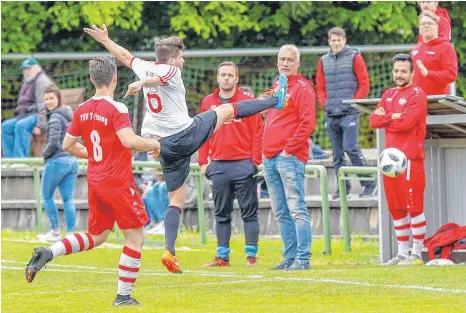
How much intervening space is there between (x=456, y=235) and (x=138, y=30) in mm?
14515

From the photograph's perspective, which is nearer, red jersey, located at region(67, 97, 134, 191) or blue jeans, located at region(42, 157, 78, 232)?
red jersey, located at region(67, 97, 134, 191)

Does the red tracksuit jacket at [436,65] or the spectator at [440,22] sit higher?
the spectator at [440,22]

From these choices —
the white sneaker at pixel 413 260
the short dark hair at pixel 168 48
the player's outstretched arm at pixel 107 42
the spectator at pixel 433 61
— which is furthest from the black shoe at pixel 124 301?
the spectator at pixel 433 61

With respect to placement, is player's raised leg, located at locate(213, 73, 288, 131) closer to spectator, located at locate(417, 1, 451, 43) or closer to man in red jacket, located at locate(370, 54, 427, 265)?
man in red jacket, located at locate(370, 54, 427, 265)

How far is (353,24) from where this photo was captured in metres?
28.6

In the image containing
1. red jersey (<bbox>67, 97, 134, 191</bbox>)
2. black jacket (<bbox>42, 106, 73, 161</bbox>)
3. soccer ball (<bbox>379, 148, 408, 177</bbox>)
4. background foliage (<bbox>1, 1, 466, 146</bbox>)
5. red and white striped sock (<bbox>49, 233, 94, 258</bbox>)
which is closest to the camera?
red jersey (<bbox>67, 97, 134, 191</bbox>)

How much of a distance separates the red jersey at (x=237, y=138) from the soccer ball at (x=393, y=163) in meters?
1.67

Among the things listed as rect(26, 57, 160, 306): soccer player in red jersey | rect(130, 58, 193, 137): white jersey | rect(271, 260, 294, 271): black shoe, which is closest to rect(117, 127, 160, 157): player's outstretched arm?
rect(26, 57, 160, 306): soccer player in red jersey

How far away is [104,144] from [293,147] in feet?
11.6

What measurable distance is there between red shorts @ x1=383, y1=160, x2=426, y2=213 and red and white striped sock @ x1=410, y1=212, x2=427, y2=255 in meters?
0.10

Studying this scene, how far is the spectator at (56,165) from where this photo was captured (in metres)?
20.9

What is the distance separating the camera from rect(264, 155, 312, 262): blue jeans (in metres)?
16.5

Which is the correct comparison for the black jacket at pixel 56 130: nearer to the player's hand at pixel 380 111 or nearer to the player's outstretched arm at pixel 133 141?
the player's hand at pixel 380 111

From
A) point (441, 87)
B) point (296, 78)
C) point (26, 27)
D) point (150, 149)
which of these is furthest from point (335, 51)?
point (26, 27)
